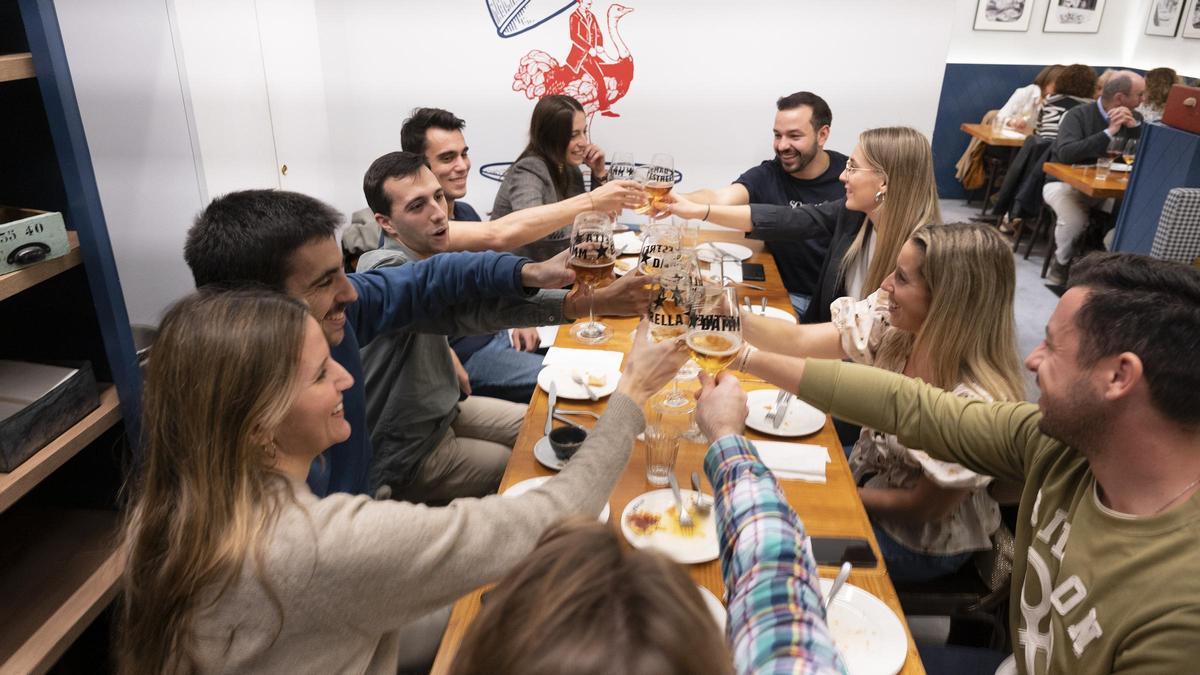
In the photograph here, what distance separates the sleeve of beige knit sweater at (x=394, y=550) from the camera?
1.12 metres

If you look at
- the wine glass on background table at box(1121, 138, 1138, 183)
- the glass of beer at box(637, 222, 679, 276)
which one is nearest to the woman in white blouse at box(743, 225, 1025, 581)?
the glass of beer at box(637, 222, 679, 276)

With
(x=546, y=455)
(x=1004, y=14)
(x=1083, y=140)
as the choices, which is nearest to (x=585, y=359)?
(x=546, y=455)

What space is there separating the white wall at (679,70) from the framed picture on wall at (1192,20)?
5.36m

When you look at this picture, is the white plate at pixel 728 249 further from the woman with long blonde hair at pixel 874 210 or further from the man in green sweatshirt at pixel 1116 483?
the man in green sweatshirt at pixel 1116 483

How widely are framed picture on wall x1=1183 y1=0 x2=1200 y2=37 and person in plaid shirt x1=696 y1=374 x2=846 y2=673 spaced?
878 centimetres

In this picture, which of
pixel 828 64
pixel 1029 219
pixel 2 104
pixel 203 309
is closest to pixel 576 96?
pixel 828 64

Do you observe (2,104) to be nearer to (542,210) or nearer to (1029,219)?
(542,210)

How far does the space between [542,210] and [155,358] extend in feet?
5.62

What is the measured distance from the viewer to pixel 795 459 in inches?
74.4

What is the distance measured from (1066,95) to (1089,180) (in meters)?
1.82

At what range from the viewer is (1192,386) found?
1169 mm

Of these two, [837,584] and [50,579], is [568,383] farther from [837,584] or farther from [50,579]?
[50,579]

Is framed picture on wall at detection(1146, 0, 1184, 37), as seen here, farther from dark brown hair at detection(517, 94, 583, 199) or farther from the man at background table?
dark brown hair at detection(517, 94, 583, 199)

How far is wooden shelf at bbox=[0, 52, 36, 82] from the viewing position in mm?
1498
